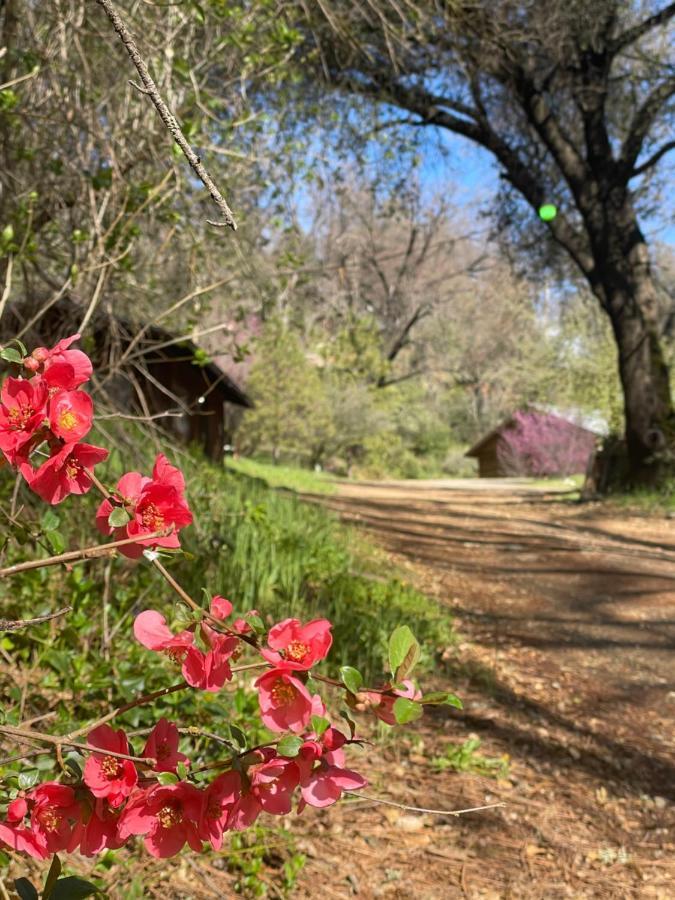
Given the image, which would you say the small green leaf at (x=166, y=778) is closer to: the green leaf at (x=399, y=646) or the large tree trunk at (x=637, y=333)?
the green leaf at (x=399, y=646)

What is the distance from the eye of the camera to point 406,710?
0.75m

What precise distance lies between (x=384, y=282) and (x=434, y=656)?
23.0 meters

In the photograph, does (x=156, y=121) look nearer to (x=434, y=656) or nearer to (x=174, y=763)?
(x=434, y=656)

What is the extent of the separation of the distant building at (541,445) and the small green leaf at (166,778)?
24113 mm

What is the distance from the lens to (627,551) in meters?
5.71

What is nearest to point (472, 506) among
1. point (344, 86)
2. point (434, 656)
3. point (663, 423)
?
point (663, 423)

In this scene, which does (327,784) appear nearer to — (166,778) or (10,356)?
(166,778)

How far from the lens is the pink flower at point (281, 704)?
75 cm

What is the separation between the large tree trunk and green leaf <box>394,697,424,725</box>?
940 centimetres

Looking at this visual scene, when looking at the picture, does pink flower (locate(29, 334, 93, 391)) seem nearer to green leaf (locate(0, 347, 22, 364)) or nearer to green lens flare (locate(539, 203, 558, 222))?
green leaf (locate(0, 347, 22, 364))

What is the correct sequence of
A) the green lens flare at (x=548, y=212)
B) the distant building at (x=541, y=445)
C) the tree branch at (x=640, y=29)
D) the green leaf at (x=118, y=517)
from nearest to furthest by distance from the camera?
the green leaf at (x=118, y=517) → the tree branch at (x=640, y=29) → the green lens flare at (x=548, y=212) → the distant building at (x=541, y=445)

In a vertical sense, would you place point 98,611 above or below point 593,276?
below

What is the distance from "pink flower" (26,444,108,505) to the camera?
816mm

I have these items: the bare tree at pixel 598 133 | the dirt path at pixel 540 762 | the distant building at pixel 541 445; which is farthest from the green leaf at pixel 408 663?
the distant building at pixel 541 445
